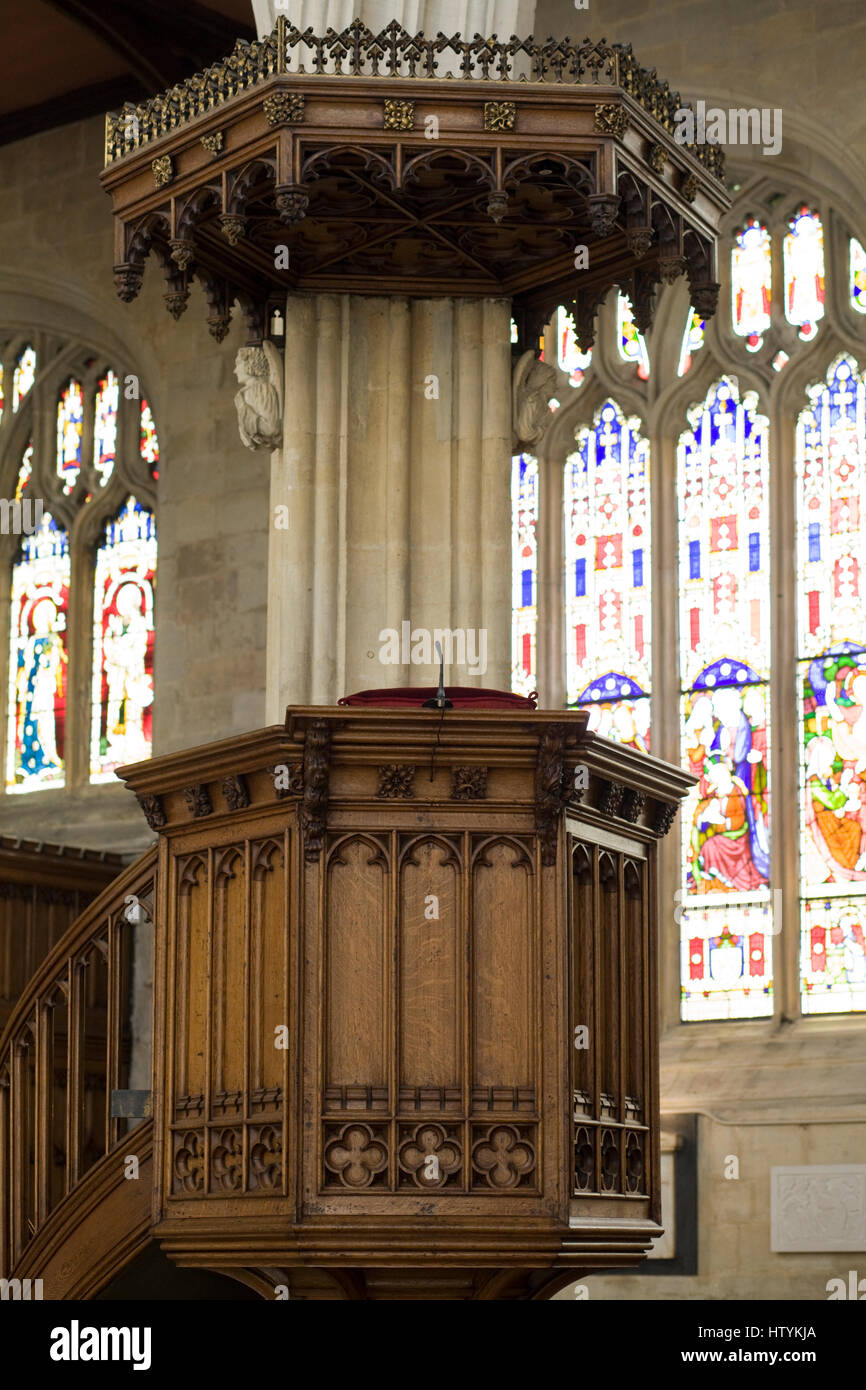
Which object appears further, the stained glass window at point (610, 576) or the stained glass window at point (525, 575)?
the stained glass window at point (525, 575)

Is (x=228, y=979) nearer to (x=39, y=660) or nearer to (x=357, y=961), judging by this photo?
(x=357, y=961)

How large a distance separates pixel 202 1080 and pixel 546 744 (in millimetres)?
1223

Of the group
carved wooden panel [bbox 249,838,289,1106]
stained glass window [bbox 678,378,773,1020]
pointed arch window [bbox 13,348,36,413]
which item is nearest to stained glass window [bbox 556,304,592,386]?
stained glass window [bbox 678,378,773,1020]

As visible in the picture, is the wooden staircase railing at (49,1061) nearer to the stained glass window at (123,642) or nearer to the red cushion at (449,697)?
the red cushion at (449,697)

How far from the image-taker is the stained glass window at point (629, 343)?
12391 millimetres

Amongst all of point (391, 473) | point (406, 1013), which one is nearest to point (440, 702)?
point (406, 1013)

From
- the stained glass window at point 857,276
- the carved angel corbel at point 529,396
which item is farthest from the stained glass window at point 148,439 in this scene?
the carved angel corbel at point 529,396

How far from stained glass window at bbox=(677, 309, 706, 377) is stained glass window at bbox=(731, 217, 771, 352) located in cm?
22

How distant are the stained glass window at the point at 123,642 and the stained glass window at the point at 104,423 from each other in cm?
42

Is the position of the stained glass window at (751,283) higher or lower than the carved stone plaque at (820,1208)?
higher

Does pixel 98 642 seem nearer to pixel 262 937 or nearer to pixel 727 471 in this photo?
pixel 727 471

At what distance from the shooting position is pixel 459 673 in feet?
24.9

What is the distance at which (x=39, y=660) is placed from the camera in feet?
49.5
